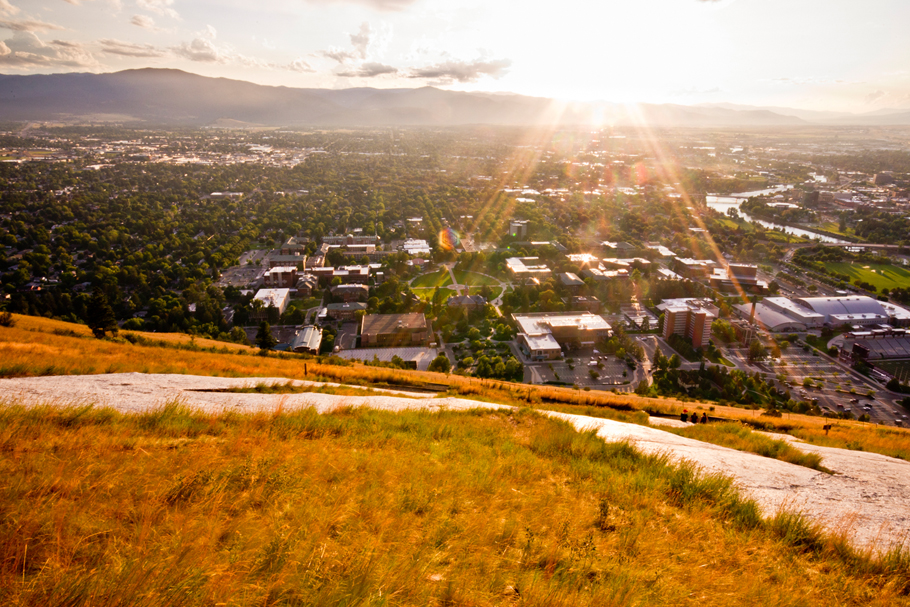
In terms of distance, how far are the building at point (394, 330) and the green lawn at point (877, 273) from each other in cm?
2872

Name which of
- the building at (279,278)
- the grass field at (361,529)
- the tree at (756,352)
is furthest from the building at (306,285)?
the grass field at (361,529)

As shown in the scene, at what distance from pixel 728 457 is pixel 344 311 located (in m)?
19.8

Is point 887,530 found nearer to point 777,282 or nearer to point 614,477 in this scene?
point 614,477

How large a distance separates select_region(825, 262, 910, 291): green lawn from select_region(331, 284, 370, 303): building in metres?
30.8

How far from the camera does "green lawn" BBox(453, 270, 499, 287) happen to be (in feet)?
90.5

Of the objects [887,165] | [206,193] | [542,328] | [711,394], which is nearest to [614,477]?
[711,394]

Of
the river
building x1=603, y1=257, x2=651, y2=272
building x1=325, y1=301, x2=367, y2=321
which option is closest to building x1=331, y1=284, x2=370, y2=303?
building x1=325, y1=301, x2=367, y2=321

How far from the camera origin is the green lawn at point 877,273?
29219 millimetres

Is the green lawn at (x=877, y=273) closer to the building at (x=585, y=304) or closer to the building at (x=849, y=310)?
the building at (x=849, y=310)

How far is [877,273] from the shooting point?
31.1m

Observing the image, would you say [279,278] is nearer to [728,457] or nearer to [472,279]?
[472,279]

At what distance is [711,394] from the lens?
16.4 m

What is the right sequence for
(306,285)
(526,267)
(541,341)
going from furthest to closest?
(526,267)
(306,285)
(541,341)

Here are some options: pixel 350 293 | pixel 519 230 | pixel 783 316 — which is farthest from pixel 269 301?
pixel 783 316
